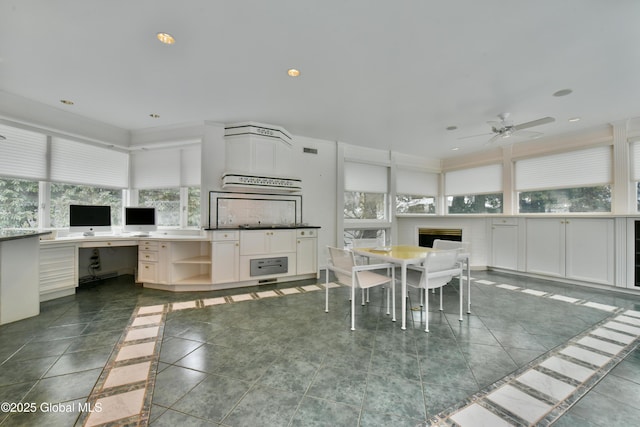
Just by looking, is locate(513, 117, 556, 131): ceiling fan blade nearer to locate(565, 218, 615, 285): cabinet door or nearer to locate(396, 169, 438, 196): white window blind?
locate(565, 218, 615, 285): cabinet door

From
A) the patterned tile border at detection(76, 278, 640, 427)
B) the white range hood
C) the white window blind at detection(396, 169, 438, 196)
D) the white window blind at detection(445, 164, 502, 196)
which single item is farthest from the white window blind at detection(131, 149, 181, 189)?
the white window blind at detection(445, 164, 502, 196)

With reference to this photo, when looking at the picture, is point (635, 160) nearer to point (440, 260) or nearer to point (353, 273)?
point (440, 260)

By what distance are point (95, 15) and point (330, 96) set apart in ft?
7.58

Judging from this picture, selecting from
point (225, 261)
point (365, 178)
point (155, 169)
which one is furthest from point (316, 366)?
point (155, 169)

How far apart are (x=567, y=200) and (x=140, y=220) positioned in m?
Answer: 7.72

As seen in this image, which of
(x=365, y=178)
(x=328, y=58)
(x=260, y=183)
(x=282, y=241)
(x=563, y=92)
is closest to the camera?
(x=328, y=58)

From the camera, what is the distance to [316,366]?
186cm

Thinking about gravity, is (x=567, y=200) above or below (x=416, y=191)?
below

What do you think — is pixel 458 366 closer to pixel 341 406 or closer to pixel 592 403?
pixel 592 403

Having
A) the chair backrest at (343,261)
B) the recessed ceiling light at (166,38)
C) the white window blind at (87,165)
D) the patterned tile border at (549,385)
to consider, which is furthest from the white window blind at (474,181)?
the white window blind at (87,165)

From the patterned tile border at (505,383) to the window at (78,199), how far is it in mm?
2808

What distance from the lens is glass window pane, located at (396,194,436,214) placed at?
6328 millimetres

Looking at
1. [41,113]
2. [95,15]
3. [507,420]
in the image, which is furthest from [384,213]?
[41,113]

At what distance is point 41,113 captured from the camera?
353 cm
